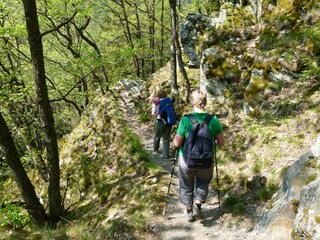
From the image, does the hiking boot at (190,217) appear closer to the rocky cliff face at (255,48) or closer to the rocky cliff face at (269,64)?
the rocky cliff face at (269,64)

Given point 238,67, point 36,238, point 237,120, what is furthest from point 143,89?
point 36,238

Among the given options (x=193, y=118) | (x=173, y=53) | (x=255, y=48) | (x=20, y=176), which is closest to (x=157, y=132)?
(x=173, y=53)

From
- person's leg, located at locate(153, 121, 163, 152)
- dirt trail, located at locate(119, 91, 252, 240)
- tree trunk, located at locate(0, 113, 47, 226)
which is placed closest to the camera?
dirt trail, located at locate(119, 91, 252, 240)

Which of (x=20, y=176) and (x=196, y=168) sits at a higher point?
(x=196, y=168)

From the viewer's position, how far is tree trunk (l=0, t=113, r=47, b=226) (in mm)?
6402

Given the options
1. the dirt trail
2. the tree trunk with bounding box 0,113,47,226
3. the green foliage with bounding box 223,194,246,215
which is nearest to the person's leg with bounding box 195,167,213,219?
the dirt trail

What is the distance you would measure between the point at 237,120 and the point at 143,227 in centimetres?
506

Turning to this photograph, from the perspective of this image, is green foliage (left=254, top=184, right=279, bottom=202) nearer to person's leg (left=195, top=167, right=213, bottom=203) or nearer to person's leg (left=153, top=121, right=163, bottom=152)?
person's leg (left=195, top=167, right=213, bottom=203)

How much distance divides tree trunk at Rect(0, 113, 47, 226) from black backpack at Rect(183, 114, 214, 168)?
4422mm

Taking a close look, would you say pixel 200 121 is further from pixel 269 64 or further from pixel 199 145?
pixel 269 64

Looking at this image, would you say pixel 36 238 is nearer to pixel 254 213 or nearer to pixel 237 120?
pixel 254 213

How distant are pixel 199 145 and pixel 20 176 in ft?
16.0

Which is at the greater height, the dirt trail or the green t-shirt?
the green t-shirt

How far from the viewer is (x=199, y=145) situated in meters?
4.61
